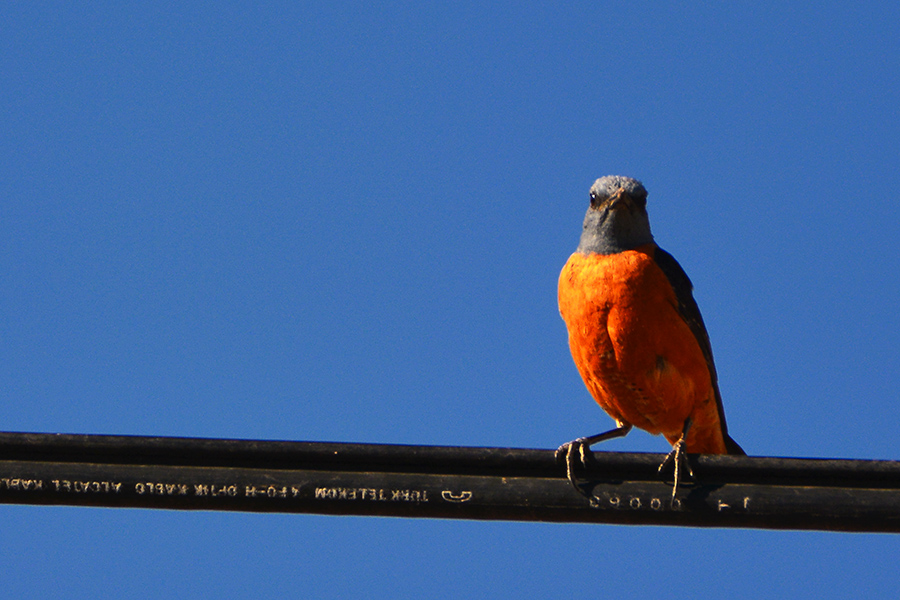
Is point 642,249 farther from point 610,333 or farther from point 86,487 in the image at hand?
point 86,487

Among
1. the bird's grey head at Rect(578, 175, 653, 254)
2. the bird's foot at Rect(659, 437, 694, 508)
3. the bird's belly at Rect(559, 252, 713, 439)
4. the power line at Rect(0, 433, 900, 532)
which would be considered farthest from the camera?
the bird's grey head at Rect(578, 175, 653, 254)

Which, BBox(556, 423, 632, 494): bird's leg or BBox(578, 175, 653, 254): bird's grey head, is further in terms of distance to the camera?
BBox(578, 175, 653, 254): bird's grey head

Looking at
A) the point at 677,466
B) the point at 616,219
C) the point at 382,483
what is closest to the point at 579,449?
the point at 677,466

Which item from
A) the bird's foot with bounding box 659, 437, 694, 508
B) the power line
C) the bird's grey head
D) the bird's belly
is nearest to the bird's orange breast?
the bird's belly

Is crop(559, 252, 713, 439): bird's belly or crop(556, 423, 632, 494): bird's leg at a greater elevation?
crop(559, 252, 713, 439): bird's belly

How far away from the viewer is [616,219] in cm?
795

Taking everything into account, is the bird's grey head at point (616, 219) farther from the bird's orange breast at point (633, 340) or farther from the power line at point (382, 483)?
the power line at point (382, 483)

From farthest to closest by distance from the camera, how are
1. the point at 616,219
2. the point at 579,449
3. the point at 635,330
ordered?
the point at 616,219, the point at 635,330, the point at 579,449

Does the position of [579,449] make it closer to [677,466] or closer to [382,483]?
[677,466]

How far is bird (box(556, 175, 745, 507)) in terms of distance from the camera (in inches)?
292

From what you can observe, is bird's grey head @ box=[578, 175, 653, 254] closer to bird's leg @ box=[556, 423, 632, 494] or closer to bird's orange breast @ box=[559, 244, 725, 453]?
bird's orange breast @ box=[559, 244, 725, 453]

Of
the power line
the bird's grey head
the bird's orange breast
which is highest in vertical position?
the bird's grey head

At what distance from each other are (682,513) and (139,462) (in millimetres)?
2648

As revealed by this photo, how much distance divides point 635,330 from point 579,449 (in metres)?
1.90
